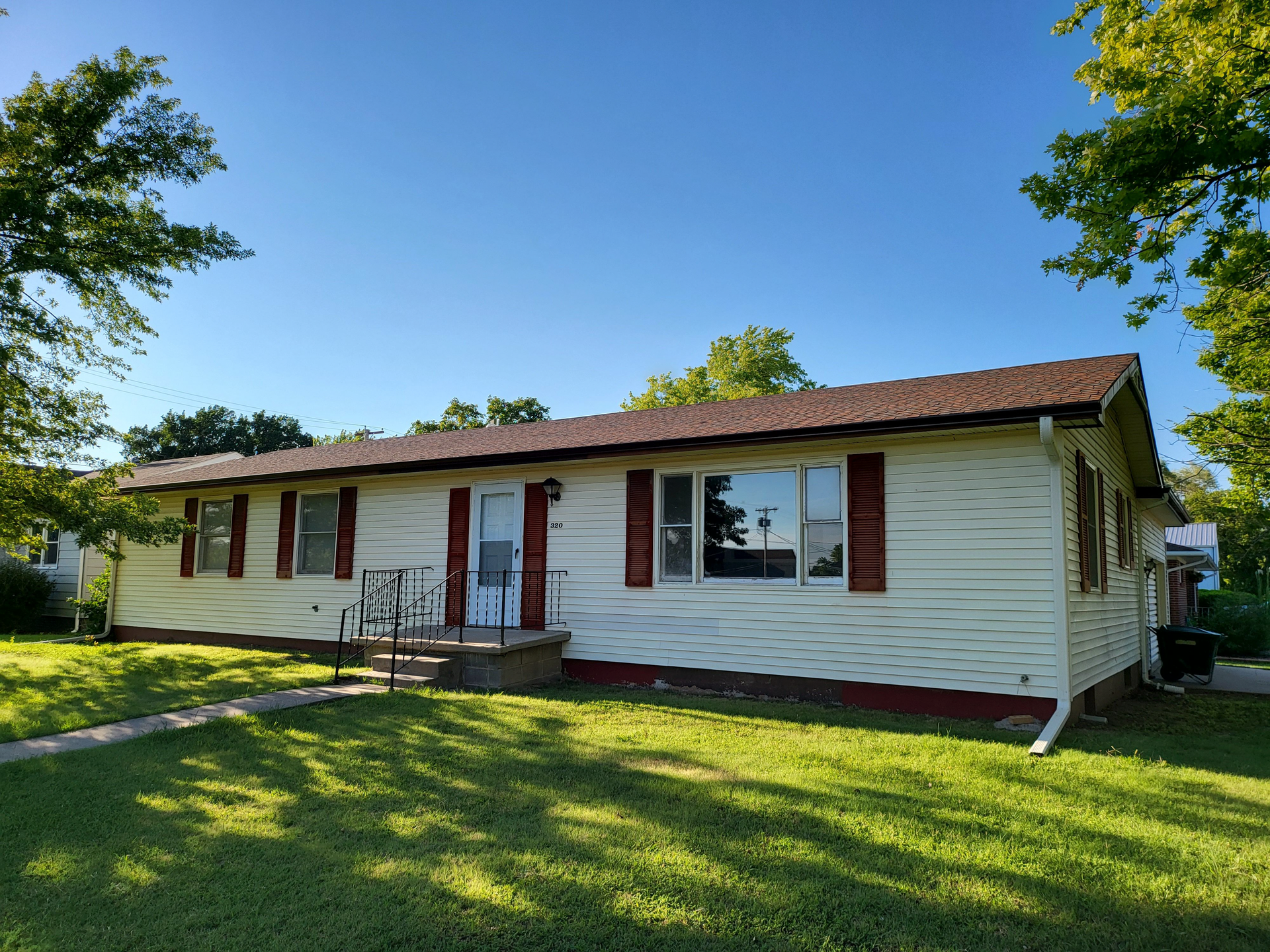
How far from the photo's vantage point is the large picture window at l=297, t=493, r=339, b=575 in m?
11.7

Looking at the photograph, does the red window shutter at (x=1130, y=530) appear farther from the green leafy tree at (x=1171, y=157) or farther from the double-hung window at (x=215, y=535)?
the double-hung window at (x=215, y=535)

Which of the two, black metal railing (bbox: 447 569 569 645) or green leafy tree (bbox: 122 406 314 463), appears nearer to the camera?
black metal railing (bbox: 447 569 569 645)

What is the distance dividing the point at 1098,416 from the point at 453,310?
46.0ft

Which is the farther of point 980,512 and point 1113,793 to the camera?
point 980,512

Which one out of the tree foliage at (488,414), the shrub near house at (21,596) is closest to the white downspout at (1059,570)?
the shrub near house at (21,596)

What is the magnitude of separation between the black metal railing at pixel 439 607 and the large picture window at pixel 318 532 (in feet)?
3.96

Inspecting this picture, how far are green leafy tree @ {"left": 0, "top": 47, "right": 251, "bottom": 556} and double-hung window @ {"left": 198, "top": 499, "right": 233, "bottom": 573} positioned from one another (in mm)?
1134

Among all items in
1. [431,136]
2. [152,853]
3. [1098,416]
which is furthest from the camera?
[431,136]

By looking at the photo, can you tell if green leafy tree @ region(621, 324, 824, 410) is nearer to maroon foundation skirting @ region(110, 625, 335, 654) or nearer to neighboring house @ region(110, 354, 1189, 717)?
neighboring house @ region(110, 354, 1189, 717)

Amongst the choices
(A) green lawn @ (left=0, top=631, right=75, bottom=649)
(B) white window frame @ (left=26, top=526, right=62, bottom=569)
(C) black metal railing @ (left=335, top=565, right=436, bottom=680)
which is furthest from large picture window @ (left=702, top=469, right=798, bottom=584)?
(B) white window frame @ (left=26, top=526, right=62, bottom=569)

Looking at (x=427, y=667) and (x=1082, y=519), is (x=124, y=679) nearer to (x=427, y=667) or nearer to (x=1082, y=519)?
(x=427, y=667)

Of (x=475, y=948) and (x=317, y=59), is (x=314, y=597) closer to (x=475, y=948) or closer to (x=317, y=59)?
(x=317, y=59)

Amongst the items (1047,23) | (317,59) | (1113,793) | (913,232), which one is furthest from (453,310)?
(1113,793)

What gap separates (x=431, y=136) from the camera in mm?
11414
